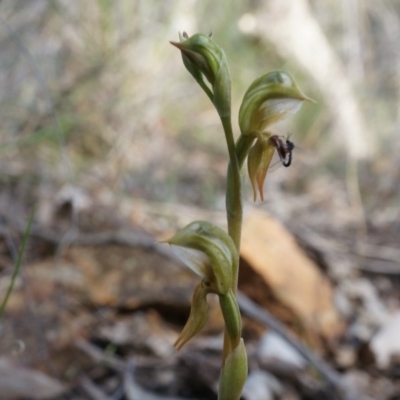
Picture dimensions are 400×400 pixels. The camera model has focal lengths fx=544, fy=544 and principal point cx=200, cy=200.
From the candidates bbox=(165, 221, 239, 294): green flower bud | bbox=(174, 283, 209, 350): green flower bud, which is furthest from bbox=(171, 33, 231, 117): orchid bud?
bbox=(174, 283, 209, 350): green flower bud

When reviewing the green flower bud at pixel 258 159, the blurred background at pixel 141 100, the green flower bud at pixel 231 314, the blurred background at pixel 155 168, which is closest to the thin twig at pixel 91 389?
the blurred background at pixel 155 168

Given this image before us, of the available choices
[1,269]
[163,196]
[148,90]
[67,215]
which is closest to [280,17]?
[148,90]

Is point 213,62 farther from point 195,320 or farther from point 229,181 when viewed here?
point 195,320

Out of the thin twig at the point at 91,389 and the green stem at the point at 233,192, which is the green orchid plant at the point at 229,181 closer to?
the green stem at the point at 233,192

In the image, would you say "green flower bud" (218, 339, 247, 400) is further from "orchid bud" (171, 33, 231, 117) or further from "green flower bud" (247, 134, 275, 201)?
"orchid bud" (171, 33, 231, 117)

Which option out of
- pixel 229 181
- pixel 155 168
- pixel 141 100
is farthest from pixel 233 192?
pixel 155 168
